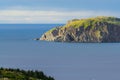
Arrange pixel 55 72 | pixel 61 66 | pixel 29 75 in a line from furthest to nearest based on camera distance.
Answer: pixel 61 66
pixel 55 72
pixel 29 75

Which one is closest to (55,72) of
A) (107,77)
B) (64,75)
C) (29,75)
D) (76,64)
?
(64,75)

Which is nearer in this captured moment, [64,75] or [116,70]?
[64,75]

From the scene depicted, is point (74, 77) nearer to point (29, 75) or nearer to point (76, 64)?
point (76, 64)

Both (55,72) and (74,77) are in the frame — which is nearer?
(74,77)

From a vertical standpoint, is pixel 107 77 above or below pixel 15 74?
below

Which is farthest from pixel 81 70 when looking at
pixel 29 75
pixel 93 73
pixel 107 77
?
pixel 29 75

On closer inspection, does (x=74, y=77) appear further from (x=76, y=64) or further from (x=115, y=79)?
(x=76, y=64)

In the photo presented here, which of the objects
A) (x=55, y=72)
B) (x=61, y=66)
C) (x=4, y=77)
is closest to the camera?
(x=4, y=77)

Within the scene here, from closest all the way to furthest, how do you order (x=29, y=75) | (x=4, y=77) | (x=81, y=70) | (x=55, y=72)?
(x=4, y=77)
(x=29, y=75)
(x=55, y=72)
(x=81, y=70)

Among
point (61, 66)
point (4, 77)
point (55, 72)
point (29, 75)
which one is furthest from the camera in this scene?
point (61, 66)
